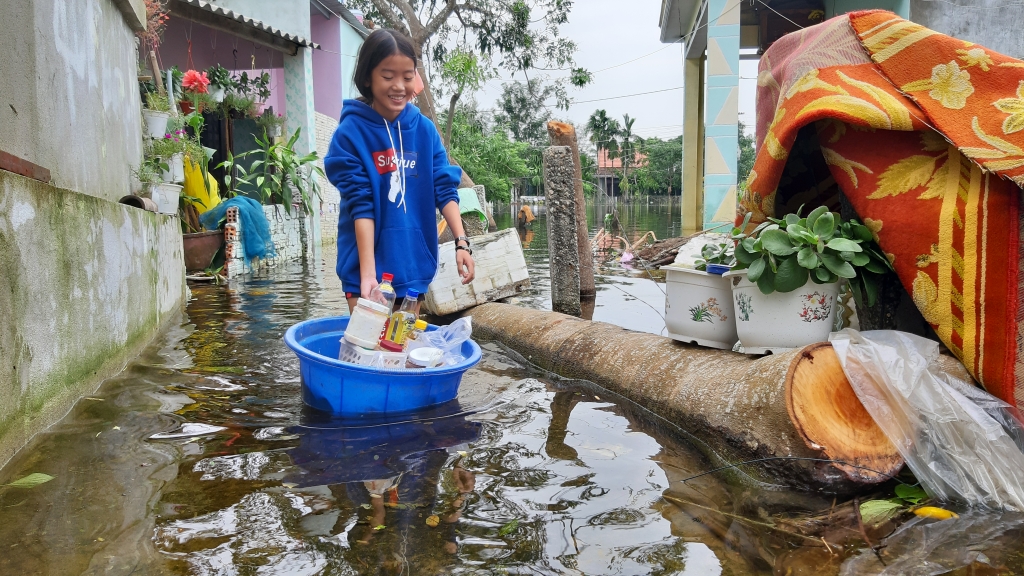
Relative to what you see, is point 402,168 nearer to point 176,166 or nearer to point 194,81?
point 176,166

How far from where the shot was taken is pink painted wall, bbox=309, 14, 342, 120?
17.1 metres

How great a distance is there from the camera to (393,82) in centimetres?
302

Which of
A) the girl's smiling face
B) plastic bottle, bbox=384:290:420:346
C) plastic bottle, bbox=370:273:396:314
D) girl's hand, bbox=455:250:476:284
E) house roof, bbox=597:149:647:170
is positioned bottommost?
plastic bottle, bbox=384:290:420:346

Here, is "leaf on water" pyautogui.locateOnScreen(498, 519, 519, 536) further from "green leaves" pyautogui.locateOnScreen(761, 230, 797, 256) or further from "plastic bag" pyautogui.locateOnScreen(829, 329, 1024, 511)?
"green leaves" pyautogui.locateOnScreen(761, 230, 797, 256)

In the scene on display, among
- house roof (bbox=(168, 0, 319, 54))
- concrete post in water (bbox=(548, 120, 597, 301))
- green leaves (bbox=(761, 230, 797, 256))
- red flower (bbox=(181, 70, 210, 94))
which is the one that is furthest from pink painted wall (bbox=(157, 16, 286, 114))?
green leaves (bbox=(761, 230, 797, 256))

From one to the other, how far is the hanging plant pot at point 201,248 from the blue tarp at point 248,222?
1.00 feet

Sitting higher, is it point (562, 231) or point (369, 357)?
point (562, 231)

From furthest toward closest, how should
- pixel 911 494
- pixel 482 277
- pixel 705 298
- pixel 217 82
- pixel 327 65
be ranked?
pixel 327 65, pixel 217 82, pixel 482 277, pixel 705 298, pixel 911 494

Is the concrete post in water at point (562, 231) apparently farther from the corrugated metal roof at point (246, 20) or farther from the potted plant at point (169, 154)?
the corrugated metal roof at point (246, 20)

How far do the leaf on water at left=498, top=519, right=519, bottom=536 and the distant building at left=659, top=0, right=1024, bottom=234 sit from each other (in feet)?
27.4

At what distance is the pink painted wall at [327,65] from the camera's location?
17062mm

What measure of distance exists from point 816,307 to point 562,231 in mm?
3858

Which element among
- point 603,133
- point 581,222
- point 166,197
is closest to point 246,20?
point 166,197

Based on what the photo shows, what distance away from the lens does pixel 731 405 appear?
8.58 ft
